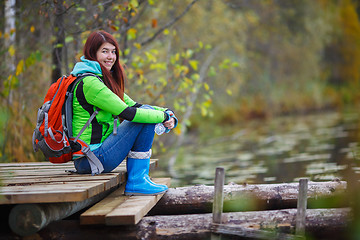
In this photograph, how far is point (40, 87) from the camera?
7035mm

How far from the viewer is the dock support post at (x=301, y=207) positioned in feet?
10.4

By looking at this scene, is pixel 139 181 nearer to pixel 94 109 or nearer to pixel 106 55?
pixel 94 109

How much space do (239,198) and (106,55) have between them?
1.45m

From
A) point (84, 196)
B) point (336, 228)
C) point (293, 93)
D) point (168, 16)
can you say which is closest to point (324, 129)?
point (168, 16)

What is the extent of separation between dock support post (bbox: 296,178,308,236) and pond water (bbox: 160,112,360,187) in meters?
2.65

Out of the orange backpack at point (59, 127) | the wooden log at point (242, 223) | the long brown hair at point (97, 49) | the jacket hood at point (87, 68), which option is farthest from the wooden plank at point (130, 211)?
the jacket hood at point (87, 68)

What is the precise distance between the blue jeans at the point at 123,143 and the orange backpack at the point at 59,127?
0.10 meters

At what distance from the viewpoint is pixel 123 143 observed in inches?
136

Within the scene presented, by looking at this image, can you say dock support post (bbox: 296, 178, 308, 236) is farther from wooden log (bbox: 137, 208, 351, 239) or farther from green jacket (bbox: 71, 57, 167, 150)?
green jacket (bbox: 71, 57, 167, 150)

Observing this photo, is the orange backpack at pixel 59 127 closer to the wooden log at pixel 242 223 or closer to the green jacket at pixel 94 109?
the green jacket at pixel 94 109

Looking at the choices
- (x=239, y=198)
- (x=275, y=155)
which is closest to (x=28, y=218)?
(x=239, y=198)

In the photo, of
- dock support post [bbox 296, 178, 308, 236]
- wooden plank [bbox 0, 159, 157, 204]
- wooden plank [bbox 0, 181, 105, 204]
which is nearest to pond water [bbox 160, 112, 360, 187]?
dock support post [bbox 296, 178, 308, 236]

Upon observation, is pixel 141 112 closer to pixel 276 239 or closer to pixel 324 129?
pixel 276 239

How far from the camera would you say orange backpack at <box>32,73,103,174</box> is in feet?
10.8
